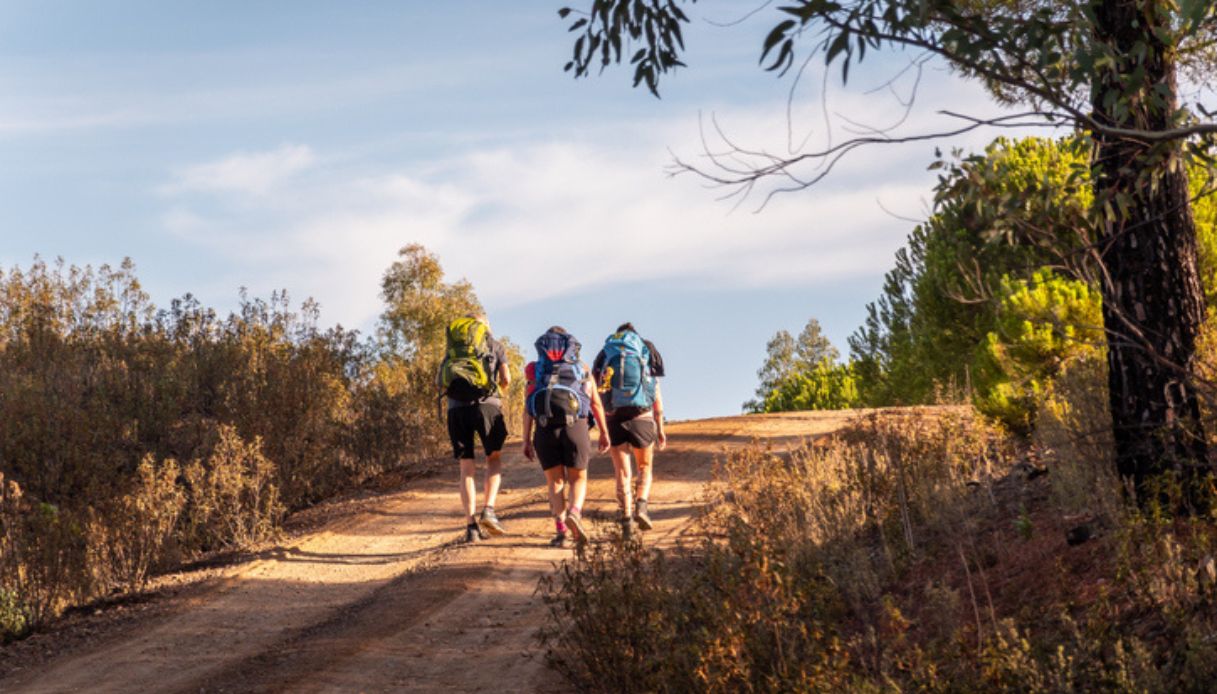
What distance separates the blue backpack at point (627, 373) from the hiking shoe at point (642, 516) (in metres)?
1.16

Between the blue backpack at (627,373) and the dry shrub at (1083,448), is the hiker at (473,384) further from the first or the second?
the dry shrub at (1083,448)

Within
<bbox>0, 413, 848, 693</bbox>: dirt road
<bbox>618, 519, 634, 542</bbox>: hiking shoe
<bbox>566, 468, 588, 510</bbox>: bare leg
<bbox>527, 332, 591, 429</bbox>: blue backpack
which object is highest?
<bbox>527, 332, 591, 429</bbox>: blue backpack

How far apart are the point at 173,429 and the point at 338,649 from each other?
30.0 feet

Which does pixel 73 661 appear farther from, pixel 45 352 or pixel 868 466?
pixel 45 352

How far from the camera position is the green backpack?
39.8 feet

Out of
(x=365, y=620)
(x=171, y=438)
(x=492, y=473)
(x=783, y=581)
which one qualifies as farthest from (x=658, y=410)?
(x=171, y=438)

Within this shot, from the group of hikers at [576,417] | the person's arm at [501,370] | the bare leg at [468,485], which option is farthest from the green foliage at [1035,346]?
the bare leg at [468,485]

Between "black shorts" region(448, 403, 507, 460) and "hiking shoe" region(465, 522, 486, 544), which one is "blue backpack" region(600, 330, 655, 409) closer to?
"black shorts" region(448, 403, 507, 460)

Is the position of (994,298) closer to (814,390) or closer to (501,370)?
(501,370)

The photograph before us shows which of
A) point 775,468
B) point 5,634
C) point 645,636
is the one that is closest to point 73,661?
point 5,634

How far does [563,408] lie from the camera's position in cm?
1129

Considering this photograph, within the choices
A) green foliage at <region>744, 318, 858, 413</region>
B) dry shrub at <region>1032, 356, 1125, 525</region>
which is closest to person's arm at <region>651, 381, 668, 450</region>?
dry shrub at <region>1032, 356, 1125, 525</region>

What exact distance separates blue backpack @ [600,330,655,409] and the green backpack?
117 centimetres

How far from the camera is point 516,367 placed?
36938 millimetres
